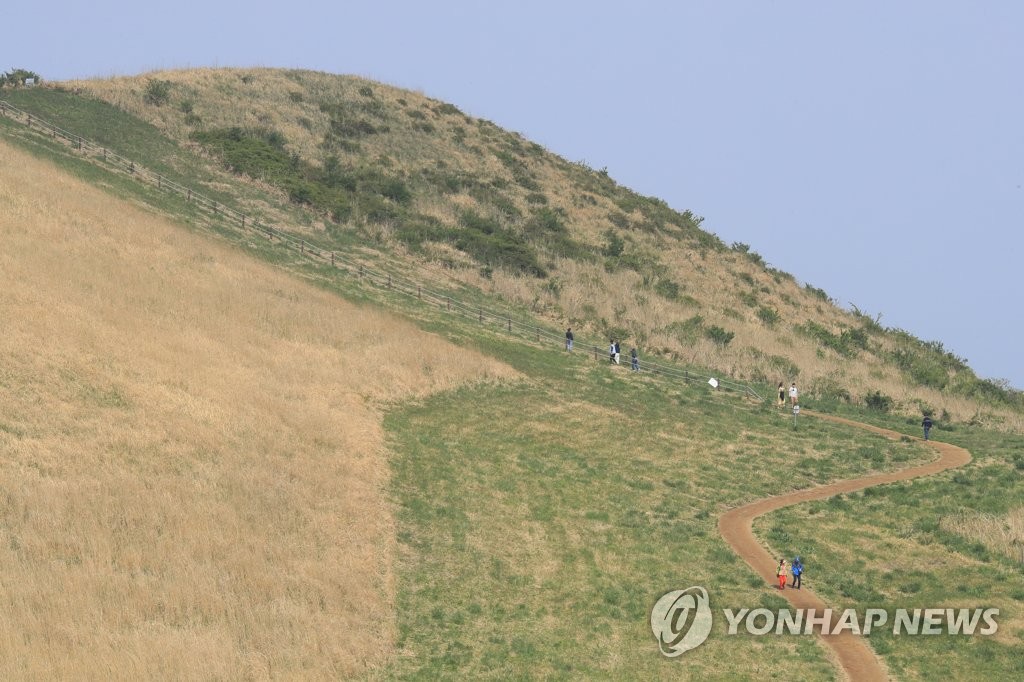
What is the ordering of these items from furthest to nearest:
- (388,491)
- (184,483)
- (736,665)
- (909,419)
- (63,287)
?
(909,419), (63,287), (388,491), (184,483), (736,665)

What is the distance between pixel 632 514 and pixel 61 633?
18.2 metres

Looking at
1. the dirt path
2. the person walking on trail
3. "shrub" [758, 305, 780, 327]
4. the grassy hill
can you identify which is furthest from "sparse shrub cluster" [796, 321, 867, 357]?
the person walking on trail

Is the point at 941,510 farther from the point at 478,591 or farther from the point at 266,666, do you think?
the point at 266,666

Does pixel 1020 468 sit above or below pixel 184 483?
above

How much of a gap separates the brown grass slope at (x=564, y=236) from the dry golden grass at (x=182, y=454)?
61.4 feet

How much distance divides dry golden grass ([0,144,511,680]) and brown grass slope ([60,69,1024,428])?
18.7 meters

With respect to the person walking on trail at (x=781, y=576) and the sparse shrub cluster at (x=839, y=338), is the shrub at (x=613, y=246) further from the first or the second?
the person walking on trail at (x=781, y=576)

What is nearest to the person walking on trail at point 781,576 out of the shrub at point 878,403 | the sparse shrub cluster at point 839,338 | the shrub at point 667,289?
the shrub at point 878,403

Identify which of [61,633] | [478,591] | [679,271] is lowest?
[61,633]

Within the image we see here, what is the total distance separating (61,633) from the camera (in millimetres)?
20641

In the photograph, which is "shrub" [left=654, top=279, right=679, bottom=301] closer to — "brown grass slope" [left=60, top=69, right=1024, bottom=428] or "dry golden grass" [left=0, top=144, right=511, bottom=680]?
"brown grass slope" [left=60, top=69, right=1024, bottom=428]

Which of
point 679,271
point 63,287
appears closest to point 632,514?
point 63,287

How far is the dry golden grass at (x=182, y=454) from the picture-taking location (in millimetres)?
21672

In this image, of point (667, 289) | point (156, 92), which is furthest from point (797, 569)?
point (156, 92)
